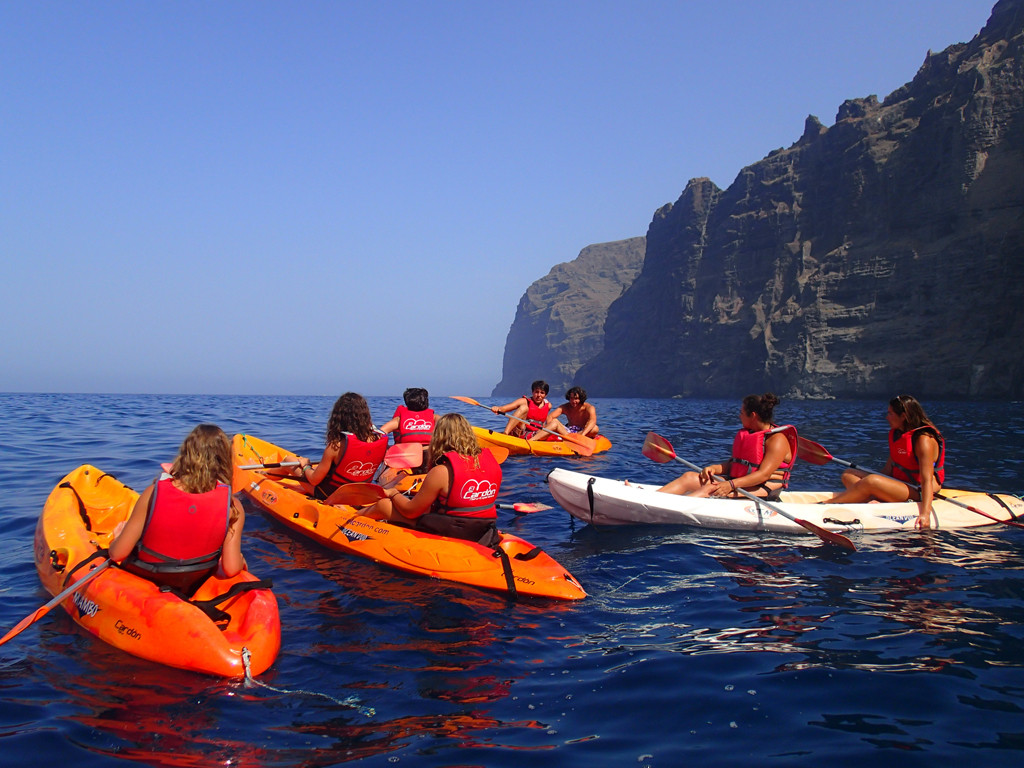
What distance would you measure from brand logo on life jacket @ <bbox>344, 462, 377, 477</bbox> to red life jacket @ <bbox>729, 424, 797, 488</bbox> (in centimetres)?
480

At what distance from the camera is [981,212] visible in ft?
180

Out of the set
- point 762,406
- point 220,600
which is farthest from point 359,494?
point 762,406

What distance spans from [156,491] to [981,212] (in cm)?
6710

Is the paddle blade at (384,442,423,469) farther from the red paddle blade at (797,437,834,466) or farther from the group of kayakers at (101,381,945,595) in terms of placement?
the red paddle blade at (797,437,834,466)

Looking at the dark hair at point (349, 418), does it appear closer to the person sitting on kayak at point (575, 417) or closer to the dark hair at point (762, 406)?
→ the dark hair at point (762, 406)

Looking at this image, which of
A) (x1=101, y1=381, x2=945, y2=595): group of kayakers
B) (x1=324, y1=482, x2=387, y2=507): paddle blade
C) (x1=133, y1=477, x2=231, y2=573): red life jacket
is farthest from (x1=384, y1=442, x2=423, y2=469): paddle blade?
(x1=133, y1=477, x2=231, y2=573): red life jacket

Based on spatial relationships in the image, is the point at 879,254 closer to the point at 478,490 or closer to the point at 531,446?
the point at 531,446

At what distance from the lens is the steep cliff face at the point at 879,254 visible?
53625mm

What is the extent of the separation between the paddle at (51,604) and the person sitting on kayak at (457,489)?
2.72 m

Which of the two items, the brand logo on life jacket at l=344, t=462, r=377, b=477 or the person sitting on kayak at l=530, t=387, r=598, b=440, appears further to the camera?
the person sitting on kayak at l=530, t=387, r=598, b=440

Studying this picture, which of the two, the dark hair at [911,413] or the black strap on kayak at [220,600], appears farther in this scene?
the dark hair at [911,413]

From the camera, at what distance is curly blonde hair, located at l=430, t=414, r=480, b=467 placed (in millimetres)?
6250

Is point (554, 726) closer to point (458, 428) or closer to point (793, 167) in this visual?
point (458, 428)

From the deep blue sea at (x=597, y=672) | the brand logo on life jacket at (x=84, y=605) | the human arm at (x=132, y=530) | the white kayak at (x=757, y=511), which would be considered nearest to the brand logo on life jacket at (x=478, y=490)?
the deep blue sea at (x=597, y=672)
